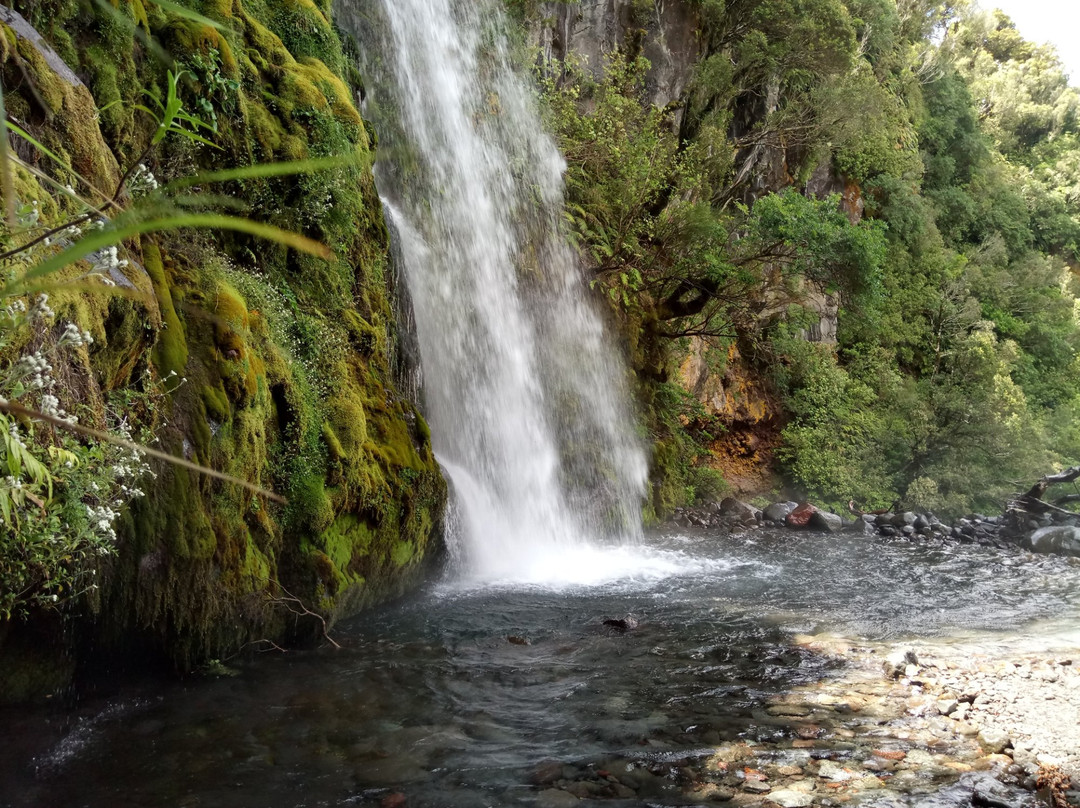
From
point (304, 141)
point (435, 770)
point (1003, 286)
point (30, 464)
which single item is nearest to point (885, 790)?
point (435, 770)

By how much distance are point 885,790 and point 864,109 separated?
15.8 metres

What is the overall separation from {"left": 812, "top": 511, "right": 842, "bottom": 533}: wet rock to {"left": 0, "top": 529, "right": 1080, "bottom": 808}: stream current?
4695 mm

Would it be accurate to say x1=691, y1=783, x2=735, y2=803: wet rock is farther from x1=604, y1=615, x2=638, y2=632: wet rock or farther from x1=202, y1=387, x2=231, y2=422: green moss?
x1=202, y1=387, x2=231, y2=422: green moss

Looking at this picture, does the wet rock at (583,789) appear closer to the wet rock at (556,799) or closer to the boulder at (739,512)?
the wet rock at (556,799)

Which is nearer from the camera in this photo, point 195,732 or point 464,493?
point 195,732

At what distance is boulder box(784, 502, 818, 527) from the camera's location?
13.4 metres

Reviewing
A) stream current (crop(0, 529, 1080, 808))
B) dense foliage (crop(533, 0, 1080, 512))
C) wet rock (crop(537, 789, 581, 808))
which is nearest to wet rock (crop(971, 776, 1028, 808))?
stream current (crop(0, 529, 1080, 808))

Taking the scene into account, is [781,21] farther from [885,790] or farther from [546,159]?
[885,790]

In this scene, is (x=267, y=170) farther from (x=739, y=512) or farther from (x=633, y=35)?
(x=633, y=35)

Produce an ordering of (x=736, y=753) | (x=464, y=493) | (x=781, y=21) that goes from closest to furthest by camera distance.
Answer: (x=736, y=753) → (x=464, y=493) → (x=781, y=21)

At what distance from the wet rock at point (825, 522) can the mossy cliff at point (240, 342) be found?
8364 mm

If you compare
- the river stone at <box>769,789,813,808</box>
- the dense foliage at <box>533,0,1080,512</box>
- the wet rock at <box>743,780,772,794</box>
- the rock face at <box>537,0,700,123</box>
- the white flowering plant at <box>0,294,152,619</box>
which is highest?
the rock face at <box>537,0,700,123</box>

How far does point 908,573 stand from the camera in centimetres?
956

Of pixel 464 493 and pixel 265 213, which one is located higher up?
pixel 265 213
